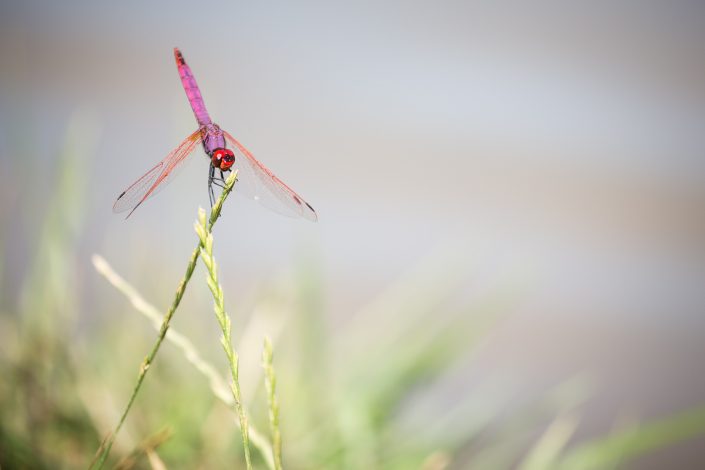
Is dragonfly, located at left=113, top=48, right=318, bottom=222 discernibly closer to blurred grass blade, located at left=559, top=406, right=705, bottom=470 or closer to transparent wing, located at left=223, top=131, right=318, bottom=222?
transparent wing, located at left=223, top=131, right=318, bottom=222

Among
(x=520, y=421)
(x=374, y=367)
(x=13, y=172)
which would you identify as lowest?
(x=520, y=421)

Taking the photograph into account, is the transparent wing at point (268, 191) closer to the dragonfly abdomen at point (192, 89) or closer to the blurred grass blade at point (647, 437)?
the dragonfly abdomen at point (192, 89)

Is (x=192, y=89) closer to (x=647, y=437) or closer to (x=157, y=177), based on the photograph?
(x=157, y=177)

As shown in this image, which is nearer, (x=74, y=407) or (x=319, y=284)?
(x=74, y=407)

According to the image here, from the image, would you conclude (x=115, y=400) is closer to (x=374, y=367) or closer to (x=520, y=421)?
(x=374, y=367)

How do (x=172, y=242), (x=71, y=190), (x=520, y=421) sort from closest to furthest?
1. (x=71, y=190)
2. (x=520, y=421)
3. (x=172, y=242)

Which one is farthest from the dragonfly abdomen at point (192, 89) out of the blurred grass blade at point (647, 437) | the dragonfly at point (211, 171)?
the blurred grass blade at point (647, 437)

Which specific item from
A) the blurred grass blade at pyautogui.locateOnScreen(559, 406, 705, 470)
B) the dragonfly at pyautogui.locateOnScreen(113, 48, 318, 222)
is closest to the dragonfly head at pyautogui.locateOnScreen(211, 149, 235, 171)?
the dragonfly at pyautogui.locateOnScreen(113, 48, 318, 222)

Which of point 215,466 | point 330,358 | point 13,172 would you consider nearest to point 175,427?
point 215,466
